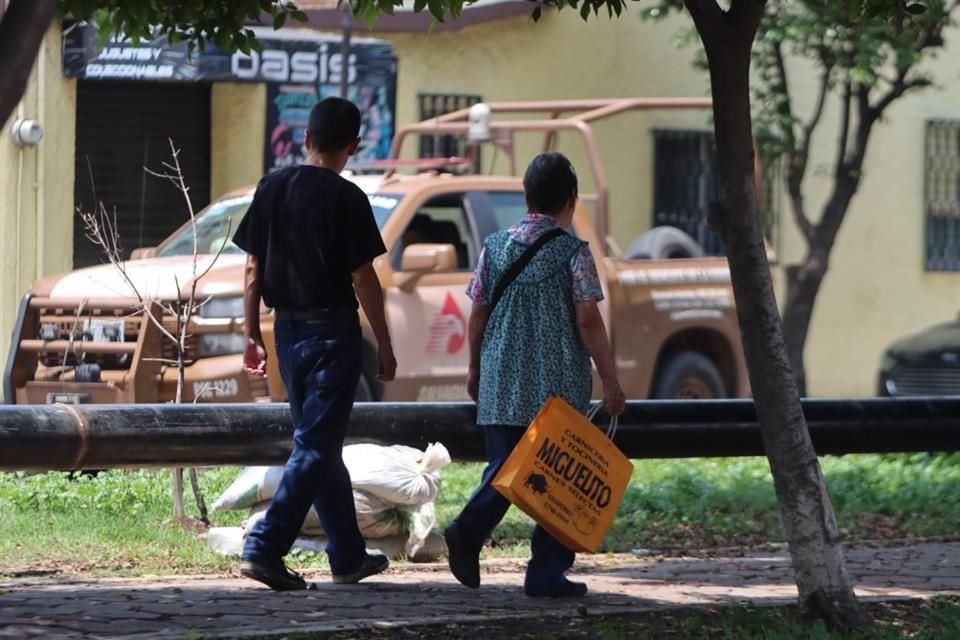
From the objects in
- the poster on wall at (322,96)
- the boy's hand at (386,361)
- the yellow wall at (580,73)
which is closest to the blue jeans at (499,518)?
the boy's hand at (386,361)

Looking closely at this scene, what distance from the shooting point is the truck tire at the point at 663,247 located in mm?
14594

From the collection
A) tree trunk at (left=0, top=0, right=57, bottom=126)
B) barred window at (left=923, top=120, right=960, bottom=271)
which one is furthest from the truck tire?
tree trunk at (left=0, top=0, right=57, bottom=126)

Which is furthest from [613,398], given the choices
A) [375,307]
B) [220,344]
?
[220,344]

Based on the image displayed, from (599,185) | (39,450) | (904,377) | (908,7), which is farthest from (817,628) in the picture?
(904,377)

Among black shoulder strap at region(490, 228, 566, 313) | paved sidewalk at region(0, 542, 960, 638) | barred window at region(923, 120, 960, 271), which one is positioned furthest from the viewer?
barred window at region(923, 120, 960, 271)

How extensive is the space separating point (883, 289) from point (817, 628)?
16.9 metres

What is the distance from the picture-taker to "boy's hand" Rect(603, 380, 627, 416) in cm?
704

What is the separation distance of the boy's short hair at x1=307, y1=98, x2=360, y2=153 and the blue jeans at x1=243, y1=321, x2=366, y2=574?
683mm

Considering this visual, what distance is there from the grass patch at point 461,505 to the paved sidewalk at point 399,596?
0.55 meters

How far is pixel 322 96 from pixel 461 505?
7.92 meters

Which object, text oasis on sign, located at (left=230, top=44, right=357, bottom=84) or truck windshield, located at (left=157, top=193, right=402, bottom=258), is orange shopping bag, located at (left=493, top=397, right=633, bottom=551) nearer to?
truck windshield, located at (left=157, top=193, right=402, bottom=258)

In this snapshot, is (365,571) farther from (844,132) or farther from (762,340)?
(844,132)

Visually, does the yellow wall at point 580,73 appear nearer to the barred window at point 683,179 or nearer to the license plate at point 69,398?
the barred window at point 683,179

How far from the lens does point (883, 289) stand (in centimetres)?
2291
